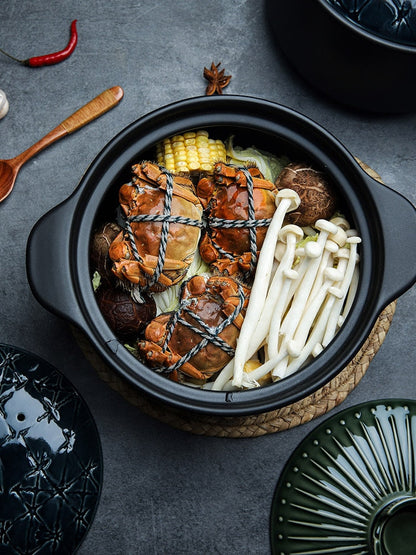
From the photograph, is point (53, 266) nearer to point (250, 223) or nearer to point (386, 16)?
point (250, 223)

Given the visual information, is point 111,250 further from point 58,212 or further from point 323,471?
point 323,471

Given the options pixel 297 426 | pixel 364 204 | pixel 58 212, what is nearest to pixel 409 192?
pixel 364 204

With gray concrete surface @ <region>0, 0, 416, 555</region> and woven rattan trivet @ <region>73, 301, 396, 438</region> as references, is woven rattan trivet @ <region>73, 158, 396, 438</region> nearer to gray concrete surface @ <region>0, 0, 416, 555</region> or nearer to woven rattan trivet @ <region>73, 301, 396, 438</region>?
woven rattan trivet @ <region>73, 301, 396, 438</region>

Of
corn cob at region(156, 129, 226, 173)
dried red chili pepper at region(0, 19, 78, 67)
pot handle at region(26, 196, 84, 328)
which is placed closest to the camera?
pot handle at region(26, 196, 84, 328)

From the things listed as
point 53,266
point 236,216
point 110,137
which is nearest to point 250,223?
point 236,216

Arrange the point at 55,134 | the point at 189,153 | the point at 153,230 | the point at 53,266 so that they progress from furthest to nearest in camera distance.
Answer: the point at 55,134 → the point at 189,153 → the point at 153,230 → the point at 53,266

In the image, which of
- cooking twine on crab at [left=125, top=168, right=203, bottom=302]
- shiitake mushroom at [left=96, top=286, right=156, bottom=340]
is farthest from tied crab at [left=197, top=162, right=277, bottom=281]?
shiitake mushroom at [left=96, top=286, right=156, bottom=340]
